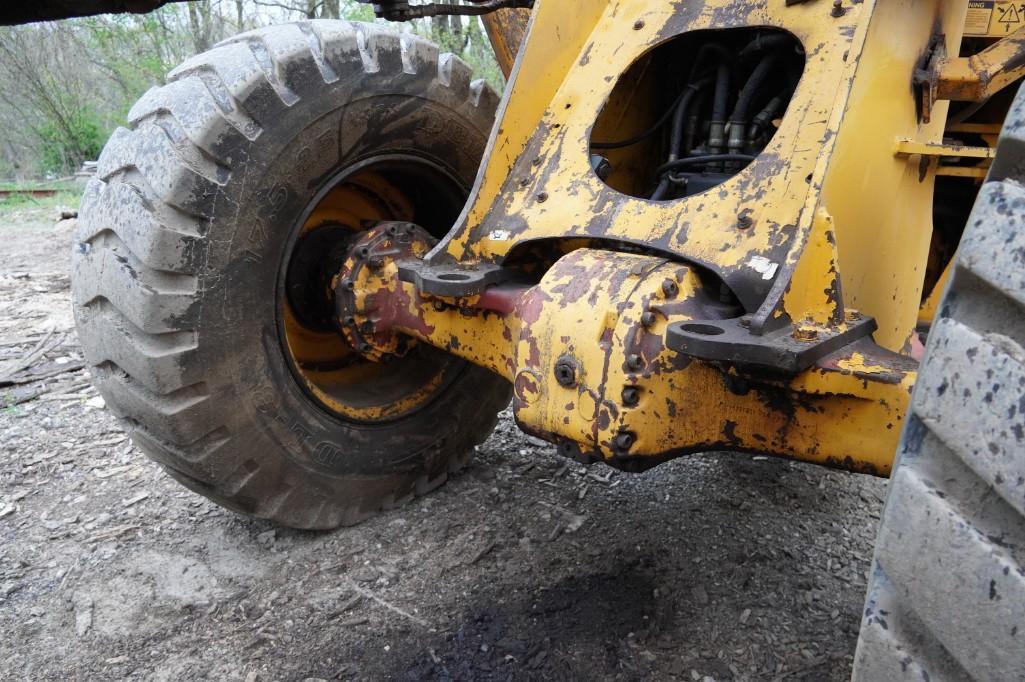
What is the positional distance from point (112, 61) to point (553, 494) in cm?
1934

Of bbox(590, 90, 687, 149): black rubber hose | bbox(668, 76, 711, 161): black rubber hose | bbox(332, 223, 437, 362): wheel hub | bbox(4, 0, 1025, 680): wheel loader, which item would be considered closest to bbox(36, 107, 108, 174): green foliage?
bbox(4, 0, 1025, 680): wheel loader

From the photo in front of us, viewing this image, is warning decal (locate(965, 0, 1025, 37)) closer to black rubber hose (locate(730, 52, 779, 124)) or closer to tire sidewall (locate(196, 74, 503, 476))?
black rubber hose (locate(730, 52, 779, 124))

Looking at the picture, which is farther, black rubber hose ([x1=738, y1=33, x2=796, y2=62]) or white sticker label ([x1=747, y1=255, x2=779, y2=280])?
black rubber hose ([x1=738, y1=33, x2=796, y2=62])

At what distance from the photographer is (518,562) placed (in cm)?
236

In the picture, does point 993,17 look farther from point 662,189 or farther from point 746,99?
point 662,189

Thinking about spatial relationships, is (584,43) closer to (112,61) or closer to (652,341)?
(652,341)

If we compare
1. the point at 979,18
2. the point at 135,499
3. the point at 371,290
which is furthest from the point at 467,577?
the point at 979,18

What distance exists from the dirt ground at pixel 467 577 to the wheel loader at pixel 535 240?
9.7 inches

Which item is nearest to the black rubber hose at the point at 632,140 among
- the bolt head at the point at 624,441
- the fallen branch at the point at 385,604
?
the bolt head at the point at 624,441

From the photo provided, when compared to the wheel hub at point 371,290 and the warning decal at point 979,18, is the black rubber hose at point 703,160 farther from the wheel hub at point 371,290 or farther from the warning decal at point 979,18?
the warning decal at point 979,18

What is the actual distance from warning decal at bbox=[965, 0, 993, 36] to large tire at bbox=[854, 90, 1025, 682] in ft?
6.72

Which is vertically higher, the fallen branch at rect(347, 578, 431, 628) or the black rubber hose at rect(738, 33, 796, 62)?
the black rubber hose at rect(738, 33, 796, 62)

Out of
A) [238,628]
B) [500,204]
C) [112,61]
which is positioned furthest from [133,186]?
[112,61]

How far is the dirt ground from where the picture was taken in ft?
6.51
